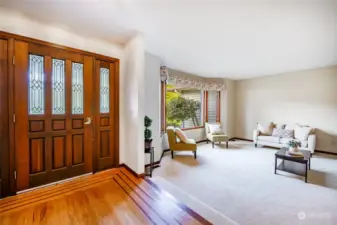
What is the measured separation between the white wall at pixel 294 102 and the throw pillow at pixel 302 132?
44 cm

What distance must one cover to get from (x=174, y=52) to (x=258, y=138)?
155 inches

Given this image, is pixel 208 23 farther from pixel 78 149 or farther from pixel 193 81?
pixel 193 81

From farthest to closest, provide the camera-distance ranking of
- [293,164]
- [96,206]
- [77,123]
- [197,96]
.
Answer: [197,96] < [293,164] < [77,123] < [96,206]

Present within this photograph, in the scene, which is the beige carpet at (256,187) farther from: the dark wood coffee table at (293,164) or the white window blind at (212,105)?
the white window blind at (212,105)

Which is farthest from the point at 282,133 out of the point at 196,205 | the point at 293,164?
the point at 196,205

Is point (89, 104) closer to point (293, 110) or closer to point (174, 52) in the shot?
point (174, 52)

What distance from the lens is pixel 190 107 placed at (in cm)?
614

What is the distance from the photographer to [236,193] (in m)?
2.66

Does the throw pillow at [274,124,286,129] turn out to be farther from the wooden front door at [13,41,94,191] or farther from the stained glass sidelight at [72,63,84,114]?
the stained glass sidelight at [72,63,84,114]

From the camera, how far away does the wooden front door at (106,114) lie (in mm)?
2965

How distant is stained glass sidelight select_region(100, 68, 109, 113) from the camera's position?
9.95 feet

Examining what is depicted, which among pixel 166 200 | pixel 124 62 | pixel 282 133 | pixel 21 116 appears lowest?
pixel 166 200

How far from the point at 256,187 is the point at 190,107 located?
3.63m

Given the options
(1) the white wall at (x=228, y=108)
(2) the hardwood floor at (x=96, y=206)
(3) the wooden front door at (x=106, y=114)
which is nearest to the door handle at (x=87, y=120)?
(3) the wooden front door at (x=106, y=114)
